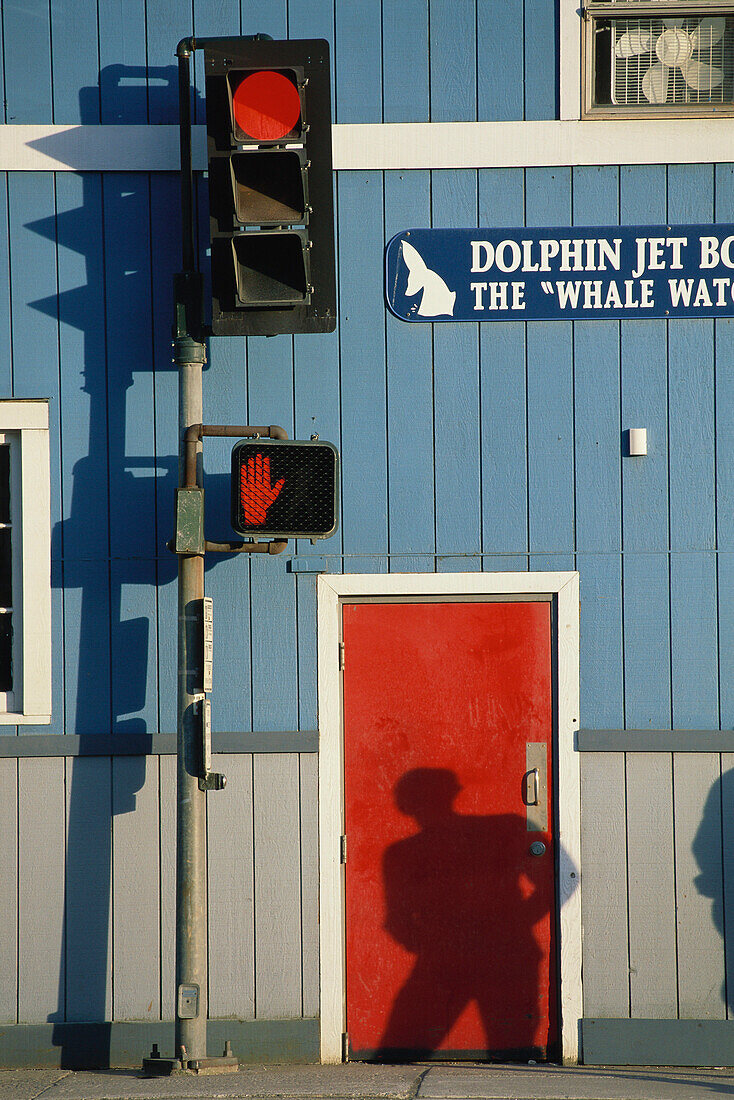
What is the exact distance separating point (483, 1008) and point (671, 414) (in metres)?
3.00

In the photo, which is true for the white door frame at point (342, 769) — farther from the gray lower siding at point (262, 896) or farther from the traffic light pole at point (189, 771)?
the traffic light pole at point (189, 771)

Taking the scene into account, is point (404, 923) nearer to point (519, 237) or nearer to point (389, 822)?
point (389, 822)

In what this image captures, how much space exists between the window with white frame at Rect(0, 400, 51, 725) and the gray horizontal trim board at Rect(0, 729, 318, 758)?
109 mm

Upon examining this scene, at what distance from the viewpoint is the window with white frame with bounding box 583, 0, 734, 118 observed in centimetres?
471

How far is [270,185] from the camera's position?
148 inches

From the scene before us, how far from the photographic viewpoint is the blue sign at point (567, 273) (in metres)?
4.67

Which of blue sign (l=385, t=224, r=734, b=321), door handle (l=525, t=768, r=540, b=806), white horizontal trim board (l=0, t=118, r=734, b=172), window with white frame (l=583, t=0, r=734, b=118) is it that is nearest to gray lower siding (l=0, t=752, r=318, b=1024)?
door handle (l=525, t=768, r=540, b=806)

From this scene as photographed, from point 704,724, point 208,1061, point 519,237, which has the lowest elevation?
point 208,1061

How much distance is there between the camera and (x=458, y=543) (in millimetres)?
4652

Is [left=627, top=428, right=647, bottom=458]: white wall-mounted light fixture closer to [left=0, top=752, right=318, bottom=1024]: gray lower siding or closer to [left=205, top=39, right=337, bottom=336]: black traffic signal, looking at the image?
[left=205, top=39, right=337, bottom=336]: black traffic signal

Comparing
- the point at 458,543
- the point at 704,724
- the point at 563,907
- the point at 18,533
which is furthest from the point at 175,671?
the point at 704,724

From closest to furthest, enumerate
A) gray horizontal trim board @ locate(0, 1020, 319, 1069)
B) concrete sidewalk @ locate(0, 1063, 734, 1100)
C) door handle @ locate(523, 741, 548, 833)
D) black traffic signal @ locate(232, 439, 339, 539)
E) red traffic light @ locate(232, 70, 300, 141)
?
red traffic light @ locate(232, 70, 300, 141) < concrete sidewalk @ locate(0, 1063, 734, 1100) < black traffic signal @ locate(232, 439, 339, 539) < gray horizontal trim board @ locate(0, 1020, 319, 1069) < door handle @ locate(523, 741, 548, 833)

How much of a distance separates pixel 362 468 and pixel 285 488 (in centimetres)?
65

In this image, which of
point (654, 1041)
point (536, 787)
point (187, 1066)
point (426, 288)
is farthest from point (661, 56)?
point (187, 1066)
